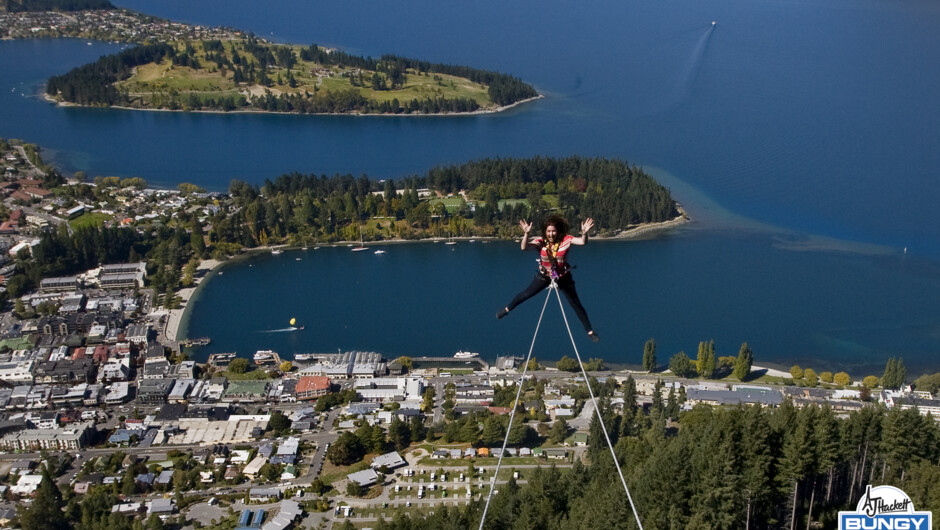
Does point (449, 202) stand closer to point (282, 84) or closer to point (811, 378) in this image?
point (811, 378)

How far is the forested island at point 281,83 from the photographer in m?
33.2

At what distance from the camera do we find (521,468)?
11633mm

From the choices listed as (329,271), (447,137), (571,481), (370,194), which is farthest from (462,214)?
(571,481)

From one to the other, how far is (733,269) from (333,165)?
43.3 feet

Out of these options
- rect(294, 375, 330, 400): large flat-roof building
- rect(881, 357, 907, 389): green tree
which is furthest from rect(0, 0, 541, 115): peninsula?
rect(881, 357, 907, 389): green tree

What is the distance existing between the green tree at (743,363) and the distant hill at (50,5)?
152ft

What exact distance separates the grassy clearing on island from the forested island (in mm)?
41

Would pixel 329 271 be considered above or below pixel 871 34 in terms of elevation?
below

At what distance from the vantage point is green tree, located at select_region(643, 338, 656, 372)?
47.9 ft

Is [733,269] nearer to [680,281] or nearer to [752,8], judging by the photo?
[680,281]

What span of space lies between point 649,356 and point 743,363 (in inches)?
61.4

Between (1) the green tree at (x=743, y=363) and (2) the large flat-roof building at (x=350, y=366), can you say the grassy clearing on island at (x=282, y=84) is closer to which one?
(2) the large flat-roof building at (x=350, y=366)

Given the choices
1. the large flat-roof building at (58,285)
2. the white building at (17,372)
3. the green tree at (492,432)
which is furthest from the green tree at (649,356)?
the large flat-roof building at (58,285)

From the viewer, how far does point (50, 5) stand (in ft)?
161
